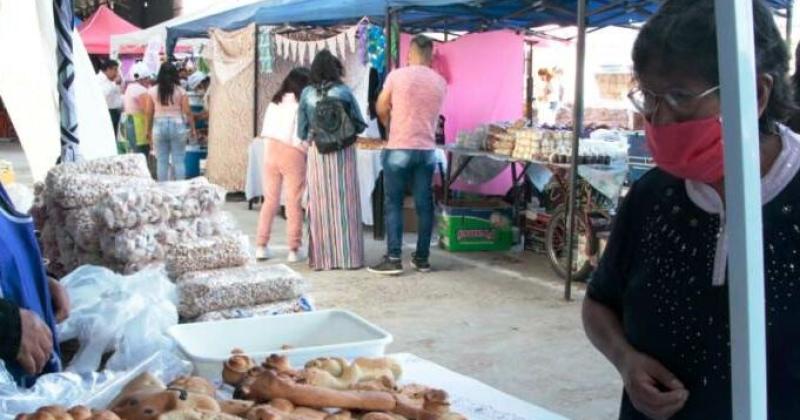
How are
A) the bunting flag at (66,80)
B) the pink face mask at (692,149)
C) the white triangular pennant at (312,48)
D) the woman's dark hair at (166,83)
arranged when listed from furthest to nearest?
the woman's dark hair at (166,83) → the white triangular pennant at (312,48) → the bunting flag at (66,80) → the pink face mask at (692,149)

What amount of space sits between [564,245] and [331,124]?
216 cm

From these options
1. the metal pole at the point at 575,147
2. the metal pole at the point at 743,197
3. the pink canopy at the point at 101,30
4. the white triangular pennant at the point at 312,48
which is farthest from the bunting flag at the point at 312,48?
the pink canopy at the point at 101,30

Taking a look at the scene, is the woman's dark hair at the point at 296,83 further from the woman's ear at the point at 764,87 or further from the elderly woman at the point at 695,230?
the woman's ear at the point at 764,87

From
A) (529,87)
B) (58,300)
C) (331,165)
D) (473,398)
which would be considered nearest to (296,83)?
(331,165)

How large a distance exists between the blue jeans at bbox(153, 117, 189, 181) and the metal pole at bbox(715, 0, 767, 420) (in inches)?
424

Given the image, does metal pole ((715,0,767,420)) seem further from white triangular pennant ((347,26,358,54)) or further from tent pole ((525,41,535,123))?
tent pole ((525,41,535,123))

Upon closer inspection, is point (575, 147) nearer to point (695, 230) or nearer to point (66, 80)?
point (66, 80)

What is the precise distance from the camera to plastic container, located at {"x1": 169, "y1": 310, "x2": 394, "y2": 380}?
2.05 meters

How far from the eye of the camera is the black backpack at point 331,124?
23.2 ft

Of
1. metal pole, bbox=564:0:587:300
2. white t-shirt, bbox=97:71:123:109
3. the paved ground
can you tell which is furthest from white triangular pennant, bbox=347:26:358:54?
white t-shirt, bbox=97:71:123:109

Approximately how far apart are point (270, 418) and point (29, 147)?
338 cm

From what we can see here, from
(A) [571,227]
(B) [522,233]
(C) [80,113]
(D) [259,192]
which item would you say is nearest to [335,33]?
(D) [259,192]

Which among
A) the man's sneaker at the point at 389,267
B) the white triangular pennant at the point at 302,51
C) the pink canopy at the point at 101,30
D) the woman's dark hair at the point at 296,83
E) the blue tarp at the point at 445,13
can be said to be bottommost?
the man's sneaker at the point at 389,267

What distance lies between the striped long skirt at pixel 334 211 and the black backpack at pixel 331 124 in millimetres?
116
